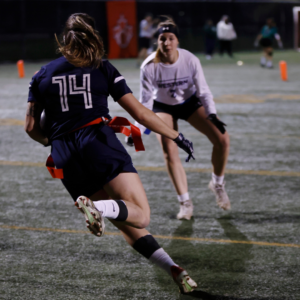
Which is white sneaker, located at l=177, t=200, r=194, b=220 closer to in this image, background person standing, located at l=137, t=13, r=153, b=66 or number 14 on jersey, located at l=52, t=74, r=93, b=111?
number 14 on jersey, located at l=52, t=74, r=93, b=111

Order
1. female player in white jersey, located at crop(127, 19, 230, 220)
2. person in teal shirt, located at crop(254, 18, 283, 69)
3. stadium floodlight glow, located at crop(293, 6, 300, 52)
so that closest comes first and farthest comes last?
female player in white jersey, located at crop(127, 19, 230, 220) < person in teal shirt, located at crop(254, 18, 283, 69) < stadium floodlight glow, located at crop(293, 6, 300, 52)

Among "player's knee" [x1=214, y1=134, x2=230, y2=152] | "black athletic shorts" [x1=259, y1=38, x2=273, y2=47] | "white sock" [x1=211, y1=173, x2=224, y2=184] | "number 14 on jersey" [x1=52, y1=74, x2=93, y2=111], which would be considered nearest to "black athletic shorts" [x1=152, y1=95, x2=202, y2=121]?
"player's knee" [x1=214, y1=134, x2=230, y2=152]

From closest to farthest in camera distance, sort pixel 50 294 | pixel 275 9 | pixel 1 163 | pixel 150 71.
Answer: pixel 50 294 < pixel 150 71 < pixel 1 163 < pixel 275 9

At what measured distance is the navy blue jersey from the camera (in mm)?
3119

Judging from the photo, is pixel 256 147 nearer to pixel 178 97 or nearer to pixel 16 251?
pixel 178 97

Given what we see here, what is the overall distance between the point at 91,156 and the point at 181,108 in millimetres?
2268

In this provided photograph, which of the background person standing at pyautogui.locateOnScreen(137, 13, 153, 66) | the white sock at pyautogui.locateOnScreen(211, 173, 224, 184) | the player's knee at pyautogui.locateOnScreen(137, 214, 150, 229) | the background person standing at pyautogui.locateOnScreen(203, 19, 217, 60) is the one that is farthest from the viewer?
the background person standing at pyautogui.locateOnScreen(203, 19, 217, 60)

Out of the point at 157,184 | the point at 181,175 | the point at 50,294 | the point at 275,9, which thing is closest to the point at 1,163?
the point at 157,184

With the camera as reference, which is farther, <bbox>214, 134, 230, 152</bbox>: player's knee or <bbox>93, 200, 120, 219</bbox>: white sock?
<bbox>214, 134, 230, 152</bbox>: player's knee

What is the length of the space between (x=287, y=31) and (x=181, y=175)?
33.1 metres

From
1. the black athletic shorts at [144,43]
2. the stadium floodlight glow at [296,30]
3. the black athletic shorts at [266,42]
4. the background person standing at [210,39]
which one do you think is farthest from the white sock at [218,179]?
the stadium floodlight glow at [296,30]

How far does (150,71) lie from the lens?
504cm

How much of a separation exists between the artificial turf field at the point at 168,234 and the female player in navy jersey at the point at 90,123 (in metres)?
0.57

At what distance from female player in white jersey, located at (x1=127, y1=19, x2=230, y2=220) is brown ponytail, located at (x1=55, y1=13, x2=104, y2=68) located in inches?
69.6
